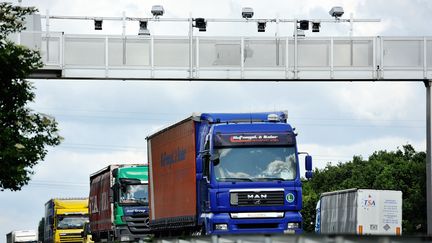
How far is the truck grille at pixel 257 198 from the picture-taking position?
3297 cm

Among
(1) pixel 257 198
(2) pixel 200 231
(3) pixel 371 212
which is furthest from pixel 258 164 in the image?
(3) pixel 371 212

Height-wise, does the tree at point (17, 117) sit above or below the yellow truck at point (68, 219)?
above

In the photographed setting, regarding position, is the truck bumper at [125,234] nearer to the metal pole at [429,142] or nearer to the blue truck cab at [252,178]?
the metal pole at [429,142]

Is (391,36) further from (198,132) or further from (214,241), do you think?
(214,241)

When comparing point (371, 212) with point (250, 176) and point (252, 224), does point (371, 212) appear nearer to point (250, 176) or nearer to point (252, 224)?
point (252, 224)

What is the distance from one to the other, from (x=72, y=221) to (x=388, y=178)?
53.9m

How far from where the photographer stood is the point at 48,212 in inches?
2987

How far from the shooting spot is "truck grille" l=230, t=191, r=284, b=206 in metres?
33.0

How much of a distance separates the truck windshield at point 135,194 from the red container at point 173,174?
3114mm

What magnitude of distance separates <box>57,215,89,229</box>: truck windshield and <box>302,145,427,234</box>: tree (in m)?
38.4

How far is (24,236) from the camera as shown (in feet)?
308

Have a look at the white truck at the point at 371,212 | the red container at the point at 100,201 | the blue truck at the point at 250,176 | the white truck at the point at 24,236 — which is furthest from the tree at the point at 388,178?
the blue truck at the point at 250,176

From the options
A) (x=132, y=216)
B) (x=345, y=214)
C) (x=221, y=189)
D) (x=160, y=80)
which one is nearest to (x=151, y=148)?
(x=132, y=216)

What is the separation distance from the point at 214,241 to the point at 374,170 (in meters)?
105
